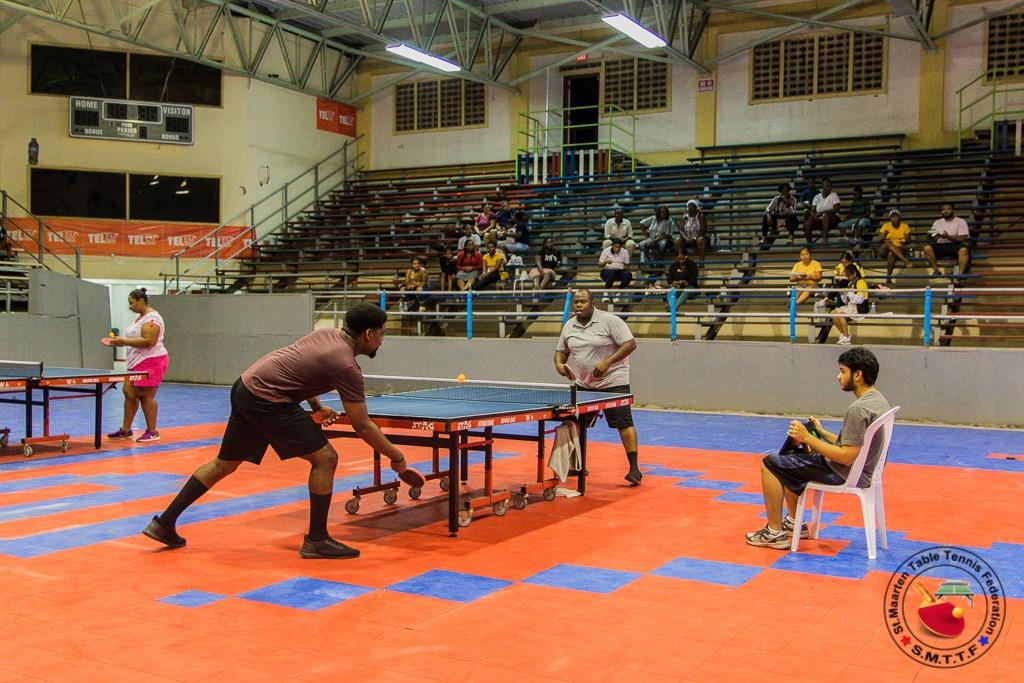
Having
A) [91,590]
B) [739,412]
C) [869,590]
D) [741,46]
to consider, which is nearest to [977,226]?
[739,412]

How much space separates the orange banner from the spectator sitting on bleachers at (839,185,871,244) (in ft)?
48.5

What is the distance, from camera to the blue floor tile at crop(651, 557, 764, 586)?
6063mm

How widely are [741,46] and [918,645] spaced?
21999 mm

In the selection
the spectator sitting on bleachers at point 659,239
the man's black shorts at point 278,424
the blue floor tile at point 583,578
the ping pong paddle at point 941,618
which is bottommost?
the blue floor tile at point 583,578

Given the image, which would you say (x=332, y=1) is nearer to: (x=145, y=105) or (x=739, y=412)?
(x=145, y=105)

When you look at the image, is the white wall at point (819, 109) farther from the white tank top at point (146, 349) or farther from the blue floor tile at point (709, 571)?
the blue floor tile at point (709, 571)

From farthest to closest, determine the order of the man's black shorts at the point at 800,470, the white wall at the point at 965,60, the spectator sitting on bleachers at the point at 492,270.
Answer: the white wall at the point at 965,60 < the spectator sitting on bleachers at the point at 492,270 < the man's black shorts at the point at 800,470

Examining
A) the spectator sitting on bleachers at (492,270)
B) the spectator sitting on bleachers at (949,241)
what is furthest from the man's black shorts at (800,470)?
the spectator sitting on bleachers at (492,270)

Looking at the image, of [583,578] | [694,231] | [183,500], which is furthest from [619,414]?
[694,231]

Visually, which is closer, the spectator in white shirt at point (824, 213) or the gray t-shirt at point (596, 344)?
the gray t-shirt at point (596, 344)

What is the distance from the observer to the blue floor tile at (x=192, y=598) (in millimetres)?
5477

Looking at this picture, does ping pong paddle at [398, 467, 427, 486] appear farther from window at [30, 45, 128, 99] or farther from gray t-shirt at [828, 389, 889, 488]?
window at [30, 45, 128, 99]

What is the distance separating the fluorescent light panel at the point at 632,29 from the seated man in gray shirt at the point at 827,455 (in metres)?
13.0

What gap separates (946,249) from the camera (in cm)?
1767
